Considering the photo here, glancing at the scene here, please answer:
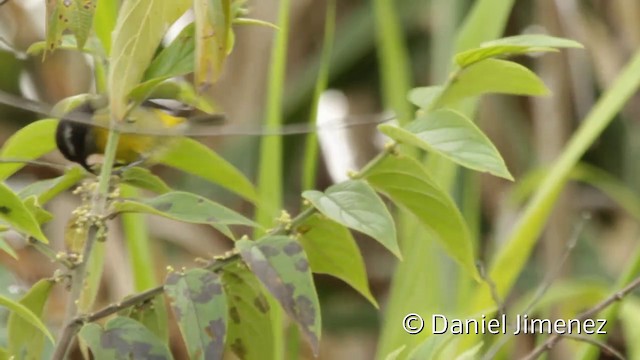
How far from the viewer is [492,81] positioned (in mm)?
514

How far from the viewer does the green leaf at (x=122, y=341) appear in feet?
1.47

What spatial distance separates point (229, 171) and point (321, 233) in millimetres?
77

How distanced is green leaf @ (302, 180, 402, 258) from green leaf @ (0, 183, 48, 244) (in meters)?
0.11

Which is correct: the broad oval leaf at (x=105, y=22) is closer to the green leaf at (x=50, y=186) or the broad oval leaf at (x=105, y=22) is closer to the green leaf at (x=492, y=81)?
the green leaf at (x=50, y=186)

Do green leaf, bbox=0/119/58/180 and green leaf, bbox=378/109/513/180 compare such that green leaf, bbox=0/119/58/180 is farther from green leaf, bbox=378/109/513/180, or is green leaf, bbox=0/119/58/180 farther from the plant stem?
green leaf, bbox=378/109/513/180

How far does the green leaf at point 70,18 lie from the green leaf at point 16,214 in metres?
0.07

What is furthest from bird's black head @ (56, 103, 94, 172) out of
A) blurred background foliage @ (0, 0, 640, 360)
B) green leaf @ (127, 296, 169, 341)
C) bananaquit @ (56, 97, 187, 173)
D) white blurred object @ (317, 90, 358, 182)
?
white blurred object @ (317, 90, 358, 182)

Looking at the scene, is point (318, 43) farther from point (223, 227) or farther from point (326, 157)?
point (223, 227)

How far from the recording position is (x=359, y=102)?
1.91 metres

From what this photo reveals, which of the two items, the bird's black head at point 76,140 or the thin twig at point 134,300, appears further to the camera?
the bird's black head at point 76,140

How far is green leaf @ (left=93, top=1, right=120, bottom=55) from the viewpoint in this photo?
1.87 feet

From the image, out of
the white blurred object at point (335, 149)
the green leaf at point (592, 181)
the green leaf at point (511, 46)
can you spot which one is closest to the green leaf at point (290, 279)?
the green leaf at point (511, 46)

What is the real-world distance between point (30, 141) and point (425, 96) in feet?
0.64

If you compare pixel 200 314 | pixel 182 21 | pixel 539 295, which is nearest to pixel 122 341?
pixel 200 314
